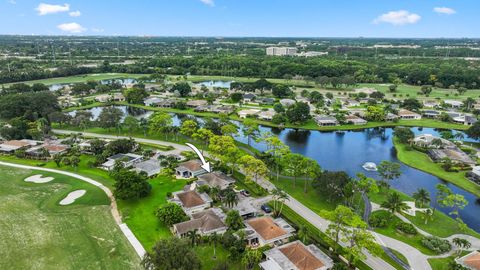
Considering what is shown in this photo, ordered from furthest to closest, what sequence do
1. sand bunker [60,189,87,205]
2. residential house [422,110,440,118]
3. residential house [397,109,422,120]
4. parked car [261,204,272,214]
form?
residential house [422,110,440,118], residential house [397,109,422,120], sand bunker [60,189,87,205], parked car [261,204,272,214]

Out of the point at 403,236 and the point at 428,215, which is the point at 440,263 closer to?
the point at 403,236

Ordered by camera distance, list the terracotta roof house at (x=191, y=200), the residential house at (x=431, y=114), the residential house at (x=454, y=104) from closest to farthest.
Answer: the terracotta roof house at (x=191, y=200)
the residential house at (x=431, y=114)
the residential house at (x=454, y=104)

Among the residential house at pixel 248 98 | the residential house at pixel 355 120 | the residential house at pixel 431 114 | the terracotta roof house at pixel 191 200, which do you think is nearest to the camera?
the terracotta roof house at pixel 191 200

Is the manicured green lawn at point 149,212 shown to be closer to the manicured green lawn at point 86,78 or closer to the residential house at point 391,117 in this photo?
the residential house at point 391,117

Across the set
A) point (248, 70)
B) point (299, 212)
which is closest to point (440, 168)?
point (299, 212)

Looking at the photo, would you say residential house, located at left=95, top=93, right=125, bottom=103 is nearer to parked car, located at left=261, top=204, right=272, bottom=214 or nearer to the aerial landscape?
the aerial landscape

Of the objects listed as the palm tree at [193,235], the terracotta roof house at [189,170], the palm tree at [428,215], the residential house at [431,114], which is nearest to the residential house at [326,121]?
the residential house at [431,114]

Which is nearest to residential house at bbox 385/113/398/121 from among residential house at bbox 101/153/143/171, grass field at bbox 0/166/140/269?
residential house at bbox 101/153/143/171
